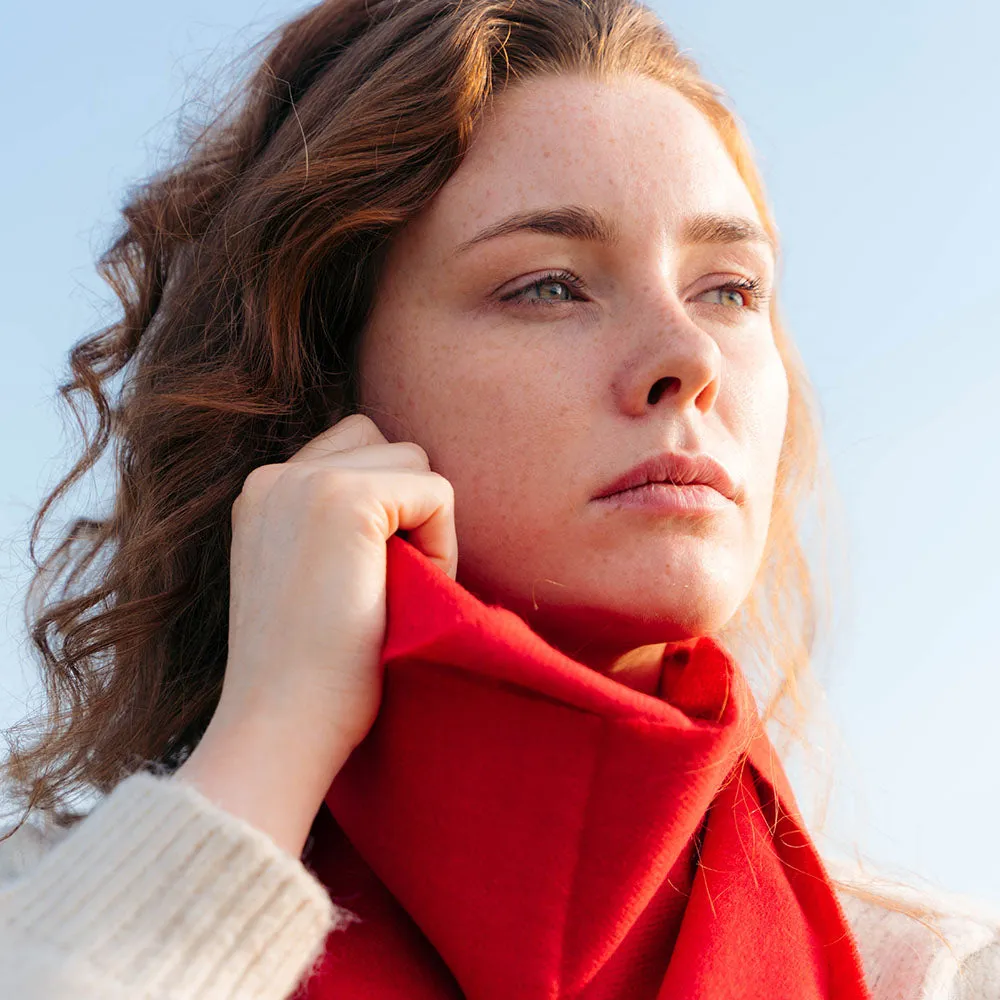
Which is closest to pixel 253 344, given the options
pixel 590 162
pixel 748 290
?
pixel 590 162

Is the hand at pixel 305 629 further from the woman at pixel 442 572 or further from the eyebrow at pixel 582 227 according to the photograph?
the eyebrow at pixel 582 227

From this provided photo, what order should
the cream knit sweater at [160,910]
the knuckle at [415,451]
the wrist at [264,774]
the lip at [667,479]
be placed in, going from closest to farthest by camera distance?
the cream knit sweater at [160,910]
the wrist at [264,774]
the lip at [667,479]
the knuckle at [415,451]

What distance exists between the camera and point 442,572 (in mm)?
1662

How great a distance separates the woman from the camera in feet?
5.24

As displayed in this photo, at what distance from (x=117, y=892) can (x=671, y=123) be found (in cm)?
155

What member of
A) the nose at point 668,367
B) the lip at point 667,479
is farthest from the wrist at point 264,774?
the nose at point 668,367

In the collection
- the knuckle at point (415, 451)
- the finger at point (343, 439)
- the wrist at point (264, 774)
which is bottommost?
the wrist at point (264, 774)

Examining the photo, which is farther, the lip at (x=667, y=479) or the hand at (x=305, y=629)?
the lip at (x=667, y=479)


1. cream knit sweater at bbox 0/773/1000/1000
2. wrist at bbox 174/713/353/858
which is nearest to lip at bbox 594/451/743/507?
wrist at bbox 174/713/353/858

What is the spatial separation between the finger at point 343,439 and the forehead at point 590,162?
1.19 ft

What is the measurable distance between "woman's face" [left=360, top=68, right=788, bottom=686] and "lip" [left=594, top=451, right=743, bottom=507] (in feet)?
0.05

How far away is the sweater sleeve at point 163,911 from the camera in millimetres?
1375

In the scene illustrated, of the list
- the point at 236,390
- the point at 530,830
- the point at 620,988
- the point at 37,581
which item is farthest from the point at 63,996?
the point at 37,581

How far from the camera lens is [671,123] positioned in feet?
6.82
